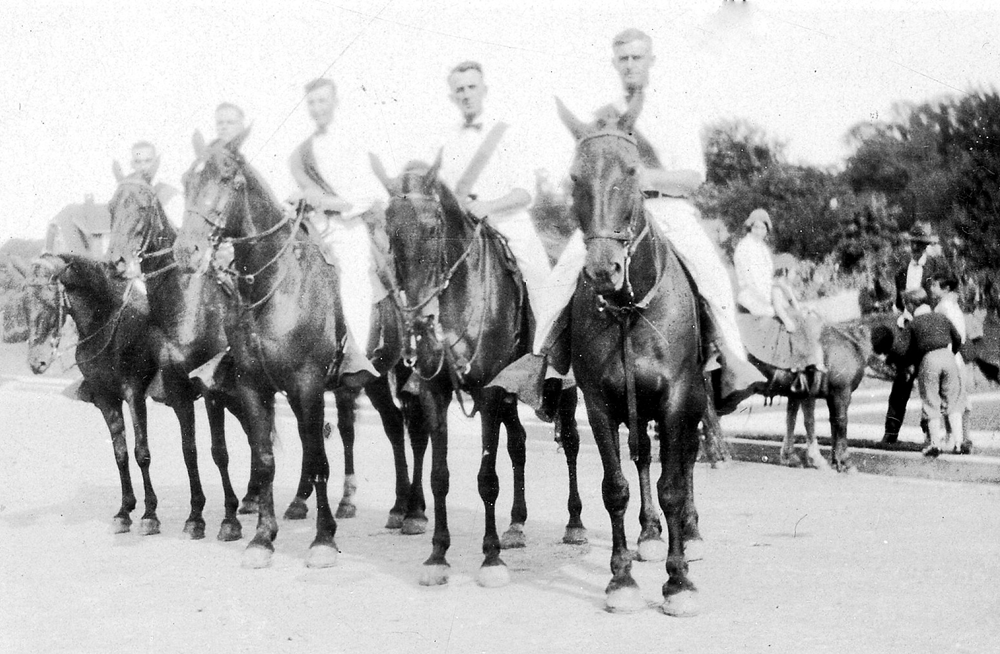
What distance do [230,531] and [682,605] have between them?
4463mm

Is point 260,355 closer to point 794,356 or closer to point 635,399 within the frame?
point 635,399

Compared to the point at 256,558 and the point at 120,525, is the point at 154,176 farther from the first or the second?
the point at 256,558

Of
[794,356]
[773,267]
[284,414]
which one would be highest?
[773,267]

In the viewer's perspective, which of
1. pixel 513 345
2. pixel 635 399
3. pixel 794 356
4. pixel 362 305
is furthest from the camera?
pixel 794 356

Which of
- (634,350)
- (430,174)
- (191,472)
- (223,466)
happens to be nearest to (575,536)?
(634,350)

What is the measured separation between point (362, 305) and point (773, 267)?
6.59 metres

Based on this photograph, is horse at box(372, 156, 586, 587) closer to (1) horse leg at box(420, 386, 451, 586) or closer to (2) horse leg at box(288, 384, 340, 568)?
(1) horse leg at box(420, 386, 451, 586)

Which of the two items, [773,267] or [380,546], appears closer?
[380,546]

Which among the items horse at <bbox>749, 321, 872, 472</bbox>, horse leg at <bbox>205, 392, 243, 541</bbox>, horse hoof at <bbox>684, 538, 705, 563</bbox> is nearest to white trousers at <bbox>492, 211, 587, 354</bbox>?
horse hoof at <bbox>684, 538, 705, 563</bbox>

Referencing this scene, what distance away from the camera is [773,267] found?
543 inches

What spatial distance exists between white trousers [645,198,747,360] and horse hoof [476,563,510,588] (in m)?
2.13

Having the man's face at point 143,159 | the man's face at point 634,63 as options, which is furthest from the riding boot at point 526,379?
the man's face at point 143,159

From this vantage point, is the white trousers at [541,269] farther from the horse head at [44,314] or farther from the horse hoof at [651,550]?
the horse head at [44,314]

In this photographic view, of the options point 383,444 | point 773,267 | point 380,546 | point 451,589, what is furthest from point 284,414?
point 451,589
